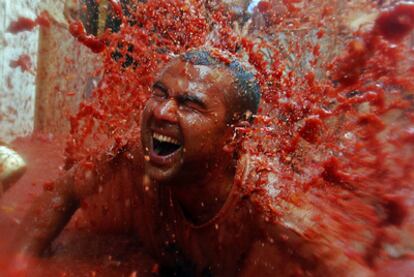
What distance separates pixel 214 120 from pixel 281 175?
0.58m

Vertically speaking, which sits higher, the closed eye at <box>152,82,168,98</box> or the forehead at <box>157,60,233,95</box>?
the forehead at <box>157,60,233,95</box>

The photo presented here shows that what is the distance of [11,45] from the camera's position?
4.09 metres

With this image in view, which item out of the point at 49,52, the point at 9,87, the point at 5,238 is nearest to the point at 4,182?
the point at 5,238

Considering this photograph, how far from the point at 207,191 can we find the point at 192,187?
0.31 feet

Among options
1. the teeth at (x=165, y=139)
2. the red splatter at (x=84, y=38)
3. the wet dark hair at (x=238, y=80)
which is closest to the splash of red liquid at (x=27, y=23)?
the red splatter at (x=84, y=38)

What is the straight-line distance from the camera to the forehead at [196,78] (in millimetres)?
2305

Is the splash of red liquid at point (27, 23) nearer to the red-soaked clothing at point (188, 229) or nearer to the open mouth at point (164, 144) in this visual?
the red-soaked clothing at point (188, 229)

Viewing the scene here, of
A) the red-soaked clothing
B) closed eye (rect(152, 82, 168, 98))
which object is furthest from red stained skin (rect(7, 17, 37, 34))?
closed eye (rect(152, 82, 168, 98))

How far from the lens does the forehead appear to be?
2.30 meters

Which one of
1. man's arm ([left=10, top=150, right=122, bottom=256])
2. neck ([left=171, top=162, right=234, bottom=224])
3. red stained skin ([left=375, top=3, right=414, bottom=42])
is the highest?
red stained skin ([left=375, top=3, right=414, bottom=42])

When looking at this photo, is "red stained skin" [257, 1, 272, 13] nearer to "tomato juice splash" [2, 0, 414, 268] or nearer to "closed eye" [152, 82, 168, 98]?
"tomato juice splash" [2, 0, 414, 268]

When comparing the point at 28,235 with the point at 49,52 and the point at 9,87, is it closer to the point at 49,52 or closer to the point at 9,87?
the point at 9,87

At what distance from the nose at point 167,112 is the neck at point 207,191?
399 millimetres

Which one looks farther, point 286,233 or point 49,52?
point 49,52
